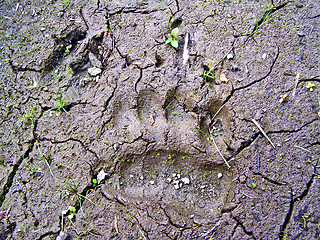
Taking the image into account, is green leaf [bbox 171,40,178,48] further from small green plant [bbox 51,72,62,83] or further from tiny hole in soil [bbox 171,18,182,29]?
small green plant [bbox 51,72,62,83]

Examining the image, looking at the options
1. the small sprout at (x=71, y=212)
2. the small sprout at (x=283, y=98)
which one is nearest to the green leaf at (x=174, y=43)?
the small sprout at (x=283, y=98)

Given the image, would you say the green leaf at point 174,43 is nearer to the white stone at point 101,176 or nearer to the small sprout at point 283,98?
the small sprout at point 283,98

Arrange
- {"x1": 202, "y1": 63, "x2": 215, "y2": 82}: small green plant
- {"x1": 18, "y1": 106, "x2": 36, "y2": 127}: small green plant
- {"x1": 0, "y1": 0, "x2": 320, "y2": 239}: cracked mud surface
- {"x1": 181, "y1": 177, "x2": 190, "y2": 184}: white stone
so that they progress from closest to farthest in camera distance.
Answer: {"x1": 0, "y1": 0, "x2": 320, "y2": 239}: cracked mud surface → {"x1": 181, "y1": 177, "x2": 190, "y2": 184}: white stone → {"x1": 202, "y1": 63, "x2": 215, "y2": 82}: small green plant → {"x1": 18, "y1": 106, "x2": 36, "y2": 127}: small green plant

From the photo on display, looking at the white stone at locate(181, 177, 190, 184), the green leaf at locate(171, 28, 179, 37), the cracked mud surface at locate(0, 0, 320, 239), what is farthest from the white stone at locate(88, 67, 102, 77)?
the white stone at locate(181, 177, 190, 184)

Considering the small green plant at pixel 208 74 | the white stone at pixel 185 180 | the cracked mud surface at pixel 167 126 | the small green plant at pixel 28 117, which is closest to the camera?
the cracked mud surface at pixel 167 126

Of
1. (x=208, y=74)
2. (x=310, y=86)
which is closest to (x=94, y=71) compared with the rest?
(x=208, y=74)

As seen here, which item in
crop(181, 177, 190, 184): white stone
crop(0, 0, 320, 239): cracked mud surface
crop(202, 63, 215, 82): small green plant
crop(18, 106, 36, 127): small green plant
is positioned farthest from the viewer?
crop(18, 106, 36, 127): small green plant

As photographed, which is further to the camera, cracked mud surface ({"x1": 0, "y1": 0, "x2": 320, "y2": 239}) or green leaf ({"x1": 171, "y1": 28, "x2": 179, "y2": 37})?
green leaf ({"x1": 171, "y1": 28, "x2": 179, "y2": 37})

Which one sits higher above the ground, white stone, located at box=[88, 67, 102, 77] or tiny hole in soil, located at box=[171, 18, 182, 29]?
tiny hole in soil, located at box=[171, 18, 182, 29]

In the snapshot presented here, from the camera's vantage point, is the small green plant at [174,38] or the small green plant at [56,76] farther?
the small green plant at [56,76]

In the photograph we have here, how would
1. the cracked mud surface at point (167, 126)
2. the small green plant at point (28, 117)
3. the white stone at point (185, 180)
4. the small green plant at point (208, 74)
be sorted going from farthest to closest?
the small green plant at point (28, 117) → the small green plant at point (208, 74) → the white stone at point (185, 180) → the cracked mud surface at point (167, 126)
